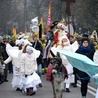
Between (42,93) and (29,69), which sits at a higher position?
(29,69)

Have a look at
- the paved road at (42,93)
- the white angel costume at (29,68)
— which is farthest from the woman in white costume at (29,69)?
the paved road at (42,93)

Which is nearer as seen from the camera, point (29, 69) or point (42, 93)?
point (29, 69)

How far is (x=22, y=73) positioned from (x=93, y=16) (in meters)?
31.2

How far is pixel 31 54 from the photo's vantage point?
583 inches

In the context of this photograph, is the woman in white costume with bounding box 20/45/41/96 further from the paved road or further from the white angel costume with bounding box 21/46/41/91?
the paved road

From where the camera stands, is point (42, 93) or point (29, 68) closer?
point (29, 68)

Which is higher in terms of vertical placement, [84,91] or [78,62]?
[78,62]

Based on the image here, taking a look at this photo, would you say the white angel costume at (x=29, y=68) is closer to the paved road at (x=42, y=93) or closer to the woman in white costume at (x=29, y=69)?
the woman in white costume at (x=29, y=69)

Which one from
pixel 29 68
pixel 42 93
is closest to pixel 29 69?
pixel 29 68

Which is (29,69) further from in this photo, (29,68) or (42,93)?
(42,93)

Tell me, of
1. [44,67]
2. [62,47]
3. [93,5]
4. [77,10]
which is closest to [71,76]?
[62,47]

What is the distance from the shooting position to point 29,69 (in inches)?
582

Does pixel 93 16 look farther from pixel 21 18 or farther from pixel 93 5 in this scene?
pixel 21 18

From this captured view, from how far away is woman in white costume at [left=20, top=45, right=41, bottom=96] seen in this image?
48.3ft
